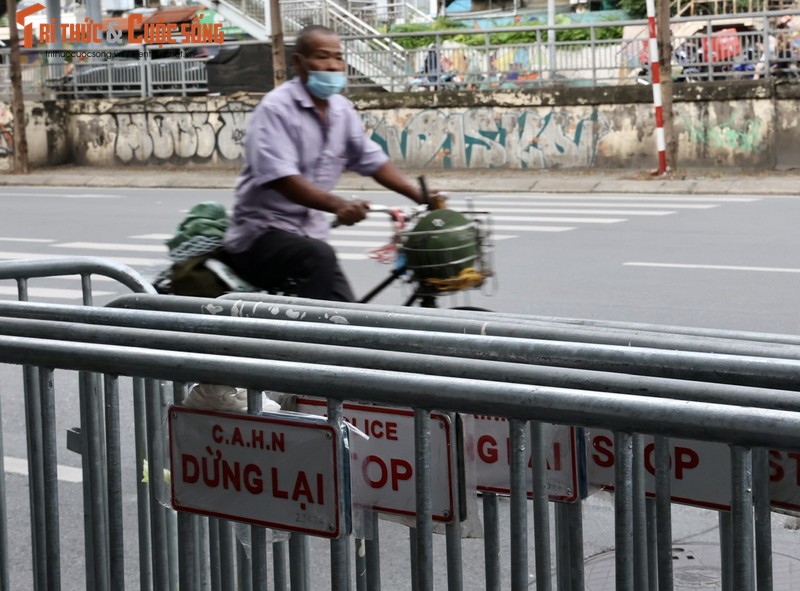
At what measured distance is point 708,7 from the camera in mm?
33406

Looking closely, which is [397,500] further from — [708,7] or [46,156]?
[708,7]

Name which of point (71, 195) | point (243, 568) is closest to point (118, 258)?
point (71, 195)

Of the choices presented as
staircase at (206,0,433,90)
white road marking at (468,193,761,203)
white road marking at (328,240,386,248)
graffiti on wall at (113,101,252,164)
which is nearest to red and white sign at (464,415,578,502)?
white road marking at (328,240,386,248)

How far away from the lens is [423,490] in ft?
7.65

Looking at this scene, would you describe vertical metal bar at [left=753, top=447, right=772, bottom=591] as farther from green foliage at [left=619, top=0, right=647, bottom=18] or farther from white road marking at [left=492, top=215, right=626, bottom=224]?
green foliage at [left=619, top=0, right=647, bottom=18]

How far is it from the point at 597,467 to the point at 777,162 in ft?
60.1

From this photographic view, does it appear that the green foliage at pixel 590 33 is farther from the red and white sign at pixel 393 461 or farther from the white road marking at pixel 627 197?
the red and white sign at pixel 393 461

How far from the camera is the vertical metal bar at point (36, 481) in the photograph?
2945mm

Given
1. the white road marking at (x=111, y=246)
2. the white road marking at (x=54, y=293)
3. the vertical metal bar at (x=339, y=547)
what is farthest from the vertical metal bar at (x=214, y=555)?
the white road marking at (x=111, y=246)

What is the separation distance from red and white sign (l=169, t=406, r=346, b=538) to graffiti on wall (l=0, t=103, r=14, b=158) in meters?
25.9

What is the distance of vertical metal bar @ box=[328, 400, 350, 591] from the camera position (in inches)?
92.3

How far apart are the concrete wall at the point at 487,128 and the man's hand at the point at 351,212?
15.6 m

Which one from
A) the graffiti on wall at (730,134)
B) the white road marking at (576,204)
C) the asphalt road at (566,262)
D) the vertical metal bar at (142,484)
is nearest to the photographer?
the vertical metal bar at (142,484)

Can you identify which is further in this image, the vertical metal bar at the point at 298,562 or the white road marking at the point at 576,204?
the white road marking at the point at 576,204
